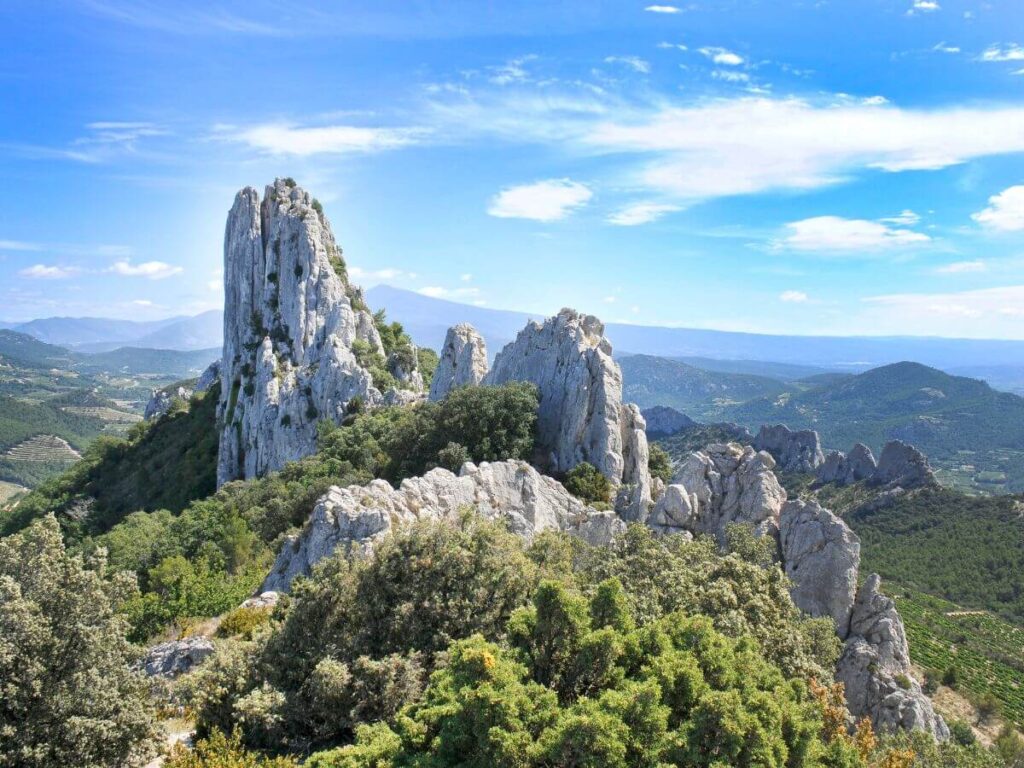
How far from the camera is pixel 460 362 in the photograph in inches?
2771

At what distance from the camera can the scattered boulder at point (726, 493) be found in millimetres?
36875

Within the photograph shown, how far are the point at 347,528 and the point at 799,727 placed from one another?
810 inches

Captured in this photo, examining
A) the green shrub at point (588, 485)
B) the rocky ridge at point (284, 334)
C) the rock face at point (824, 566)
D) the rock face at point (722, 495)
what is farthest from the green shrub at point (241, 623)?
the rocky ridge at point (284, 334)

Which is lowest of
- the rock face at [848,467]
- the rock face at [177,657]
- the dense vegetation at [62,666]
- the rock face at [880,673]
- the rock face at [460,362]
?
the rock face at [848,467]

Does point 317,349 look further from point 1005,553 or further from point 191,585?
point 1005,553

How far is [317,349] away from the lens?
76.4 meters

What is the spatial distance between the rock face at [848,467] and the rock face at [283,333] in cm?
11598

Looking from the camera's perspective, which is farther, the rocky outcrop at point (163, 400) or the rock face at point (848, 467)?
the rock face at point (848, 467)

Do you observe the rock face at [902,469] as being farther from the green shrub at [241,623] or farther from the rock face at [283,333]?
→ the green shrub at [241,623]

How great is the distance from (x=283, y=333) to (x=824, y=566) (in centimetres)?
6696

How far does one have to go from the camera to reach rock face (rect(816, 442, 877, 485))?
144 metres

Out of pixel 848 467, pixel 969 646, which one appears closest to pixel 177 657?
pixel 969 646

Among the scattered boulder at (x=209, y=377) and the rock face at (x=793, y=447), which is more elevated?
the scattered boulder at (x=209, y=377)

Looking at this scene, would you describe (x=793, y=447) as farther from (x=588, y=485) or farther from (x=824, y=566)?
(x=824, y=566)
